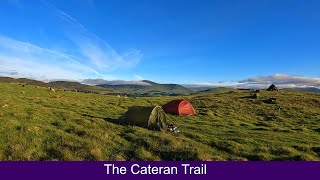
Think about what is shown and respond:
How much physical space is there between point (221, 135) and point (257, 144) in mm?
4603

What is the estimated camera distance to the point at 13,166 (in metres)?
14.4

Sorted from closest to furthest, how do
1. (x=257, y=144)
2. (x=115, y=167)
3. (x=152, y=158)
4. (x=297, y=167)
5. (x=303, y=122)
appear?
(x=115, y=167)
(x=297, y=167)
(x=152, y=158)
(x=257, y=144)
(x=303, y=122)

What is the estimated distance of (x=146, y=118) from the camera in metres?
31.9

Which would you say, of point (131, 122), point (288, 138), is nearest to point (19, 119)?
point (131, 122)

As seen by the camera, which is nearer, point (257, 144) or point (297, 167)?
point (297, 167)

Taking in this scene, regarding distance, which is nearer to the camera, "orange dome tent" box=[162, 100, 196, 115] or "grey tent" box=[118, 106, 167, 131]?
"grey tent" box=[118, 106, 167, 131]

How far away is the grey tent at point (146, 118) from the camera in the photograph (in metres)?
31.6

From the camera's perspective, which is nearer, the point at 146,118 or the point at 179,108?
the point at 146,118

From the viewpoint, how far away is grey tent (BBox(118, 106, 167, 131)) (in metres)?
31.6

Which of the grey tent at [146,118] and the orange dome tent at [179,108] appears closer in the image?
the grey tent at [146,118]

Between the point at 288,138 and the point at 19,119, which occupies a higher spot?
the point at 19,119

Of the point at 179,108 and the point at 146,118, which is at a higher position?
the point at 146,118

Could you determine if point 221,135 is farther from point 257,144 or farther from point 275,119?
point 275,119

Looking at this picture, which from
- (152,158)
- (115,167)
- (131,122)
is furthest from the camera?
(131,122)
